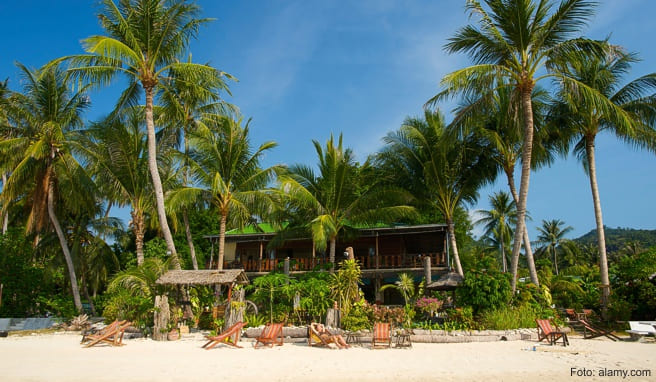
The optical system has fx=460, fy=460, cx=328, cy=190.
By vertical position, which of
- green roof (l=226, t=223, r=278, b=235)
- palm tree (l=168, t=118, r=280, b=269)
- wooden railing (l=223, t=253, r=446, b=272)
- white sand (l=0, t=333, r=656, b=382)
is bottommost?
white sand (l=0, t=333, r=656, b=382)

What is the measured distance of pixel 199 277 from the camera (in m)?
14.2

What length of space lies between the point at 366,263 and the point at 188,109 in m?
11.4

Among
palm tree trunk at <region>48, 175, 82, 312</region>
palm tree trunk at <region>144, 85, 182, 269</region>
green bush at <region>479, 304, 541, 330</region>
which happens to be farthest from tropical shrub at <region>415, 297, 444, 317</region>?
palm tree trunk at <region>48, 175, 82, 312</region>

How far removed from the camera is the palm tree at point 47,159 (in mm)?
19078

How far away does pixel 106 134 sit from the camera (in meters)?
18.8

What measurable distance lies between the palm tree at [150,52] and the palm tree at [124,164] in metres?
2.18

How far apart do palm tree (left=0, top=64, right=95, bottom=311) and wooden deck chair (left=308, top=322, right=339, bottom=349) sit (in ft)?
39.3

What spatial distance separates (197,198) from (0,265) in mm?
8021

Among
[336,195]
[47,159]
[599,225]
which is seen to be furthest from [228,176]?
[599,225]

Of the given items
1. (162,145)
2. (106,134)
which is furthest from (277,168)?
(106,134)

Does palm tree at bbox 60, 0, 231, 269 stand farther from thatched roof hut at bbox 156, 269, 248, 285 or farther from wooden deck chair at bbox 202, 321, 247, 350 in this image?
wooden deck chair at bbox 202, 321, 247, 350

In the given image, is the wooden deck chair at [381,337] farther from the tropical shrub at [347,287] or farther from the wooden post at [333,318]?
the tropical shrub at [347,287]

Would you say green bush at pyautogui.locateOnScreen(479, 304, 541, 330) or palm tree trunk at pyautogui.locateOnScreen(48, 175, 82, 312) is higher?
palm tree trunk at pyautogui.locateOnScreen(48, 175, 82, 312)

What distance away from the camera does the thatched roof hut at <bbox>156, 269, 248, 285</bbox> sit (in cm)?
1398
